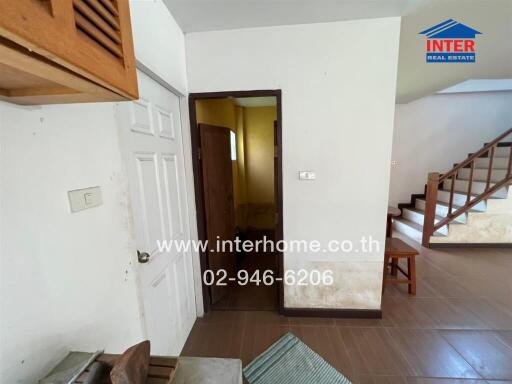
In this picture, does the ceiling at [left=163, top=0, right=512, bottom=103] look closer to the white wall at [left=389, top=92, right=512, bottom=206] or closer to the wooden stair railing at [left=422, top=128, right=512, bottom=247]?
the wooden stair railing at [left=422, top=128, right=512, bottom=247]

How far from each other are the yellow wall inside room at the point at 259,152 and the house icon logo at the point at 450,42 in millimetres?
2385

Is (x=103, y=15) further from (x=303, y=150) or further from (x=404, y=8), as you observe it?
(x=404, y=8)

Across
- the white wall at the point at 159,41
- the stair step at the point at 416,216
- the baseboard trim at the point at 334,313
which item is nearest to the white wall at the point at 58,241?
the white wall at the point at 159,41

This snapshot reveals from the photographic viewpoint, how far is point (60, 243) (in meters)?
0.69

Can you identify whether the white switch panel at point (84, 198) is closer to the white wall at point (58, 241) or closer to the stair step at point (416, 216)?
the white wall at point (58, 241)

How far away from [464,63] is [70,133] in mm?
3838

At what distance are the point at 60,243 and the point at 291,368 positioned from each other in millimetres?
1654

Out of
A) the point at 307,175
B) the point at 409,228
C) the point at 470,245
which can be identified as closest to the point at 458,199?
the point at 470,245

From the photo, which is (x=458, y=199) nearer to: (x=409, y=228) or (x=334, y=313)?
(x=409, y=228)

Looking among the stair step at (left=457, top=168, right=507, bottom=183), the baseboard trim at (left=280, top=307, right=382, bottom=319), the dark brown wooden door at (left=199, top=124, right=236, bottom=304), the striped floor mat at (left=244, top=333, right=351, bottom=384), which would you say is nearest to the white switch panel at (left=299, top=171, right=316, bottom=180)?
the dark brown wooden door at (left=199, top=124, right=236, bottom=304)

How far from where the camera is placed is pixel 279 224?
1870 millimetres

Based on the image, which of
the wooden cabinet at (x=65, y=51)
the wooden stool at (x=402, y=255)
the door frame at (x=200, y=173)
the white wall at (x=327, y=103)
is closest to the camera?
the wooden cabinet at (x=65, y=51)

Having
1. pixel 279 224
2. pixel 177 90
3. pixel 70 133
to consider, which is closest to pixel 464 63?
pixel 279 224

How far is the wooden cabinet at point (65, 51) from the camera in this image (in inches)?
12.3
